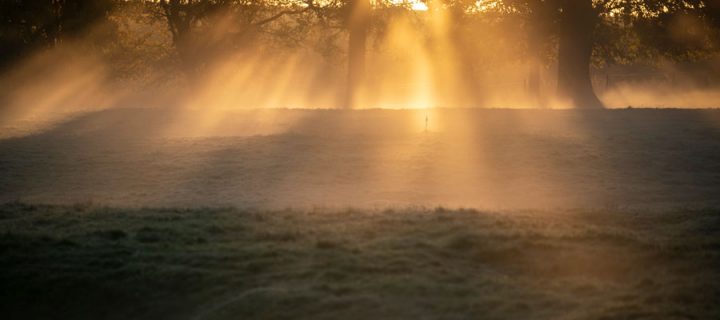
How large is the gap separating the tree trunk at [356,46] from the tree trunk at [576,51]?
7.68 metres

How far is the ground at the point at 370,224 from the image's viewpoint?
8.31 meters

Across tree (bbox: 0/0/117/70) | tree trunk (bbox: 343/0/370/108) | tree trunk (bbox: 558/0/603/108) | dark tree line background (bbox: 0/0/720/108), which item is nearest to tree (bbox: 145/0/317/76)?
dark tree line background (bbox: 0/0/720/108)

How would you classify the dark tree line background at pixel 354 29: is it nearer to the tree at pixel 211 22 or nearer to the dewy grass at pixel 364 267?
the tree at pixel 211 22

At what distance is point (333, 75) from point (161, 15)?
933 inches

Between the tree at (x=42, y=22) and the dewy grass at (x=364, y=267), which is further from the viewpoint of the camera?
the tree at (x=42, y=22)

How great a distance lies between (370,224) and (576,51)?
23.8m

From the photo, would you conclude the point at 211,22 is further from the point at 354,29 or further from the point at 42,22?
the point at 354,29

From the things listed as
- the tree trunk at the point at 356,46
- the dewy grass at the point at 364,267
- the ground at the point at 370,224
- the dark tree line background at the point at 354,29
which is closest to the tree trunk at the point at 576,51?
the dark tree line background at the point at 354,29

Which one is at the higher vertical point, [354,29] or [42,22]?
[42,22]

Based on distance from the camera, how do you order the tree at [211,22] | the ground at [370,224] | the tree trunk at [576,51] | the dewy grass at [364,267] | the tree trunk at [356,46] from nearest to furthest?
the dewy grass at [364,267], the ground at [370,224], the tree trunk at [576,51], the tree trunk at [356,46], the tree at [211,22]

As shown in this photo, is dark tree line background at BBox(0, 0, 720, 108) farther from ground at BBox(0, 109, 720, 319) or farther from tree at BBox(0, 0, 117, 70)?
ground at BBox(0, 109, 720, 319)

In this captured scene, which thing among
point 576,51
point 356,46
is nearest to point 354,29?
point 356,46

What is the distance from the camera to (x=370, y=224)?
11.4 m

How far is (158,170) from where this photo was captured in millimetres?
18516
